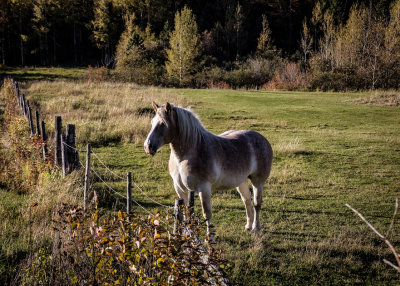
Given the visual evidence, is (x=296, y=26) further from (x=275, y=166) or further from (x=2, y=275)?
(x=2, y=275)

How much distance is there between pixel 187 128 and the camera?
4289mm

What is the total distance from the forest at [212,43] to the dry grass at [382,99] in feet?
26.6

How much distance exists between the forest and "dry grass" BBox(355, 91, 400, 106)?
8.12m

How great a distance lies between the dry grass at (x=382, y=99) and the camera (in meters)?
22.1

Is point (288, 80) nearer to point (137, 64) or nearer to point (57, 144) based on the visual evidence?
point (137, 64)

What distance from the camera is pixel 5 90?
2047cm

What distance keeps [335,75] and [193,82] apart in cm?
1755

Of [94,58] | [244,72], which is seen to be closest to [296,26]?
[244,72]

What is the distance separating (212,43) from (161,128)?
4848 cm

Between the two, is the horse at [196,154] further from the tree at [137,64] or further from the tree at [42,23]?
the tree at [42,23]

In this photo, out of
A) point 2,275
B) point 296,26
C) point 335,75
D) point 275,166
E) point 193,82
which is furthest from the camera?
point 296,26

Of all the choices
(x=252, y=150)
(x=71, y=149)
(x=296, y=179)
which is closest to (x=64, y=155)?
(x=71, y=149)

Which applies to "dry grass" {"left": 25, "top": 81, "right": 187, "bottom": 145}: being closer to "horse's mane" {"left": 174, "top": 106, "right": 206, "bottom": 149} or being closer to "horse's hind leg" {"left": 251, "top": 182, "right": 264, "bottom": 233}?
"horse's hind leg" {"left": 251, "top": 182, "right": 264, "bottom": 233}

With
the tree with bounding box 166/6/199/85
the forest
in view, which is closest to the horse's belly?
the forest
